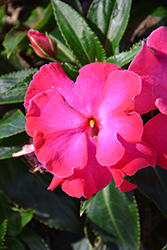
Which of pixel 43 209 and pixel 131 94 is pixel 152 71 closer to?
pixel 131 94

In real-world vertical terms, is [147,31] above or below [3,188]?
above

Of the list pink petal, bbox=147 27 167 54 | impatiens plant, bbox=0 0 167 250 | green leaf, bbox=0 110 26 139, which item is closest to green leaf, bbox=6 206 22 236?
impatiens plant, bbox=0 0 167 250

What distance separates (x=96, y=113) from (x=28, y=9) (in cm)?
83

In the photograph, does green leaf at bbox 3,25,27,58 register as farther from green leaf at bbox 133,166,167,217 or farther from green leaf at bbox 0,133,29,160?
green leaf at bbox 133,166,167,217

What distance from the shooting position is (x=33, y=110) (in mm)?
539

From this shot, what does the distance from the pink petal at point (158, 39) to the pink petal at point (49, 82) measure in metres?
0.19

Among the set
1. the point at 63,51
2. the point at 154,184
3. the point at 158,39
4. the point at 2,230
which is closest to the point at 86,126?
the point at 158,39

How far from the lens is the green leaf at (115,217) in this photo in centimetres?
100

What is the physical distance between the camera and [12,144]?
3.13 ft

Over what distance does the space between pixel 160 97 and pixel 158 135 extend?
3.3 inches

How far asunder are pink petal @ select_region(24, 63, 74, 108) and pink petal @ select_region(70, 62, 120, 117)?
0.03 m

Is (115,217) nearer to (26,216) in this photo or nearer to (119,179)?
(26,216)

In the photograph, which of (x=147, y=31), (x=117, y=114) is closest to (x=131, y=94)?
(x=117, y=114)

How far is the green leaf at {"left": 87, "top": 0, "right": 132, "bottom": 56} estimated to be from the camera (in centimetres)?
92
